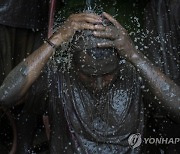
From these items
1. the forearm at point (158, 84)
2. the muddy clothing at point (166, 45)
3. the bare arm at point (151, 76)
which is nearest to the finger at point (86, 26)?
the bare arm at point (151, 76)

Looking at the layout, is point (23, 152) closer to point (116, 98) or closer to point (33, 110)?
point (33, 110)

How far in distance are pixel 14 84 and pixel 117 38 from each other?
2.25 feet

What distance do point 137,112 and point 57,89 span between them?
1.71ft

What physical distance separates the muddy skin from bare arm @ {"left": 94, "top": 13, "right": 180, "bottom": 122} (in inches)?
21.3

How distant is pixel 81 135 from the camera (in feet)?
12.0

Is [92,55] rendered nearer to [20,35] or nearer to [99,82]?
[99,82]

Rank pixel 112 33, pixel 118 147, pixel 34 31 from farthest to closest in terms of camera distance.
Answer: pixel 34 31 < pixel 118 147 < pixel 112 33

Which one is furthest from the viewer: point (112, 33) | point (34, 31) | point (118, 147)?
point (34, 31)

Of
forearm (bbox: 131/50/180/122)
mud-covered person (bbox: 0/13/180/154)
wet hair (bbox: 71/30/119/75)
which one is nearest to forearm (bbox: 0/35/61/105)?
mud-covered person (bbox: 0/13/180/154)

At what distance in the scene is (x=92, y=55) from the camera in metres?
3.42

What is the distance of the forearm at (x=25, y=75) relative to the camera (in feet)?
11.5

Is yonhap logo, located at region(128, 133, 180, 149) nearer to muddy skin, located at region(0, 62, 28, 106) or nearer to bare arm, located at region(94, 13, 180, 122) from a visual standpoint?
bare arm, located at region(94, 13, 180, 122)

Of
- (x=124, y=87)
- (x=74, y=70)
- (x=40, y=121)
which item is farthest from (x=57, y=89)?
(x=40, y=121)

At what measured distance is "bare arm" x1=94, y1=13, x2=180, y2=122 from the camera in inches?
133
